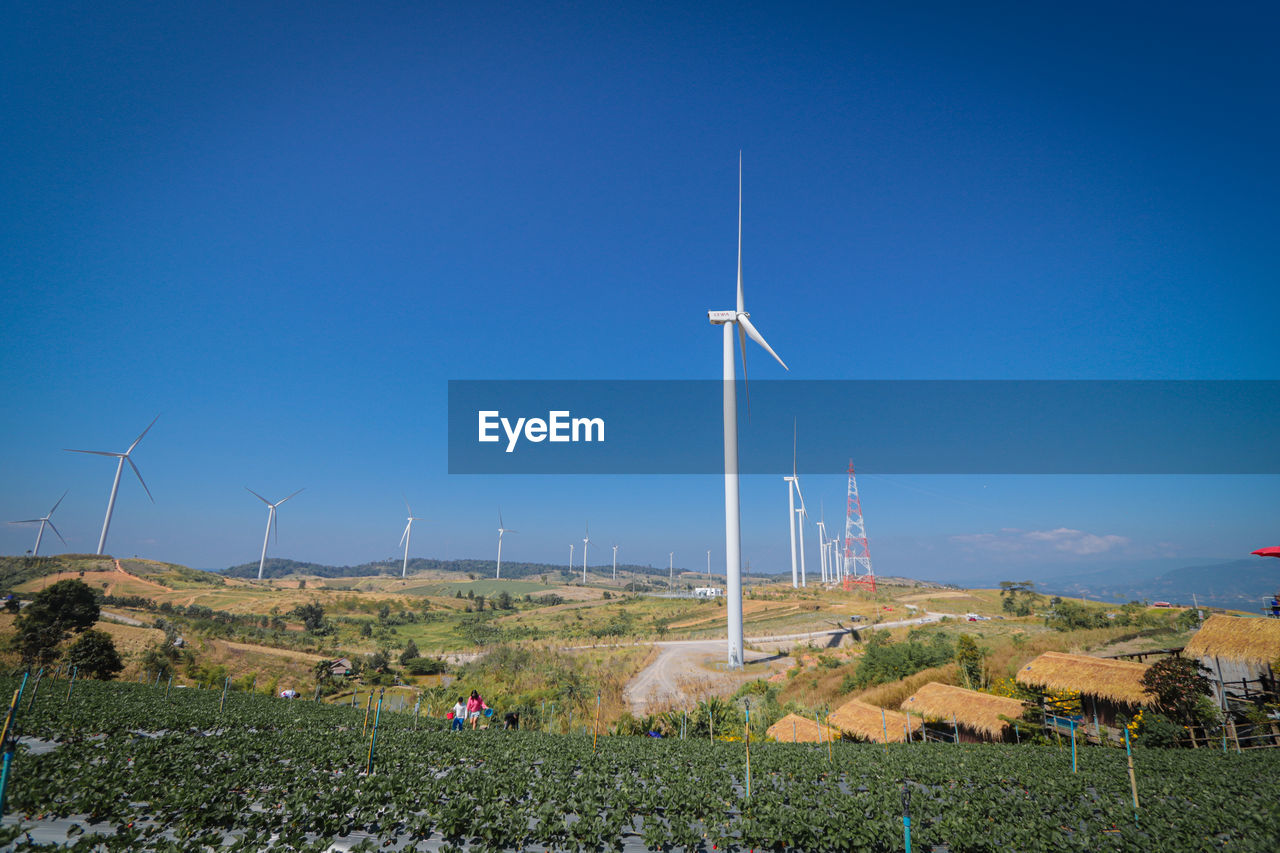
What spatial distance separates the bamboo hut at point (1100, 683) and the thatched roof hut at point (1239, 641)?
3.23m

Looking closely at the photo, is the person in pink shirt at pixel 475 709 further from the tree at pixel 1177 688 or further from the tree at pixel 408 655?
the tree at pixel 408 655

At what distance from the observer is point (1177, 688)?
96.5ft

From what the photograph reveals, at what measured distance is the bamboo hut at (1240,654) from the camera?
30047mm

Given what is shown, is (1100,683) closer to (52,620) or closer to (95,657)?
(95,657)

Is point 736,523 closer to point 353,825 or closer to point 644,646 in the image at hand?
point 644,646

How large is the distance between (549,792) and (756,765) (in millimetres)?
8778

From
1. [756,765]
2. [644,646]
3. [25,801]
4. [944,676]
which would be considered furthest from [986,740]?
[644,646]

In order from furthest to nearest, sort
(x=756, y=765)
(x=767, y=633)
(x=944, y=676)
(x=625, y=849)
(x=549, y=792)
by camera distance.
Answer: (x=767, y=633) < (x=944, y=676) < (x=756, y=765) < (x=549, y=792) < (x=625, y=849)

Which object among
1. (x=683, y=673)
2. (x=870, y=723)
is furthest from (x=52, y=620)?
(x=870, y=723)

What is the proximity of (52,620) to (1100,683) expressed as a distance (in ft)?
325

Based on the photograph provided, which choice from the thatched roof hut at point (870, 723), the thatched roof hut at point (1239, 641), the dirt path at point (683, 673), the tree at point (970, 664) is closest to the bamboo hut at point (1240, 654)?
the thatched roof hut at point (1239, 641)

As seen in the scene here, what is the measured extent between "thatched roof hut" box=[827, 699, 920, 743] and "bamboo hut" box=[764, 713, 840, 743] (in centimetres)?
95

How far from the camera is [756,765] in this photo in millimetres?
21438

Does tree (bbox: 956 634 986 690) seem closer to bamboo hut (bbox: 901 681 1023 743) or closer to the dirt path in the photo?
bamboo hut (bbox: 901 681 1023 743)
